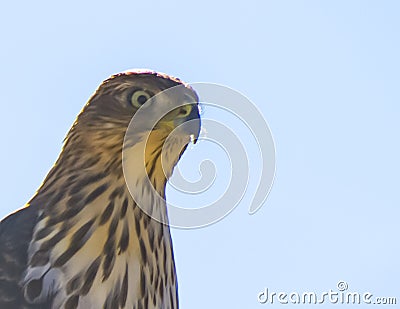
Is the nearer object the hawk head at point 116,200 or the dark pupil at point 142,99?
the hawk head at point 116,200

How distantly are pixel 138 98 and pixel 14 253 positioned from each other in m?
1.04

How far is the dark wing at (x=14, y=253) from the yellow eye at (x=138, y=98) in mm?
766

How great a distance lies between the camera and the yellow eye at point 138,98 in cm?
606

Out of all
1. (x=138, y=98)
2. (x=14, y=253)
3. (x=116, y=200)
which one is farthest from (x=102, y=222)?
(x=138, y=98)

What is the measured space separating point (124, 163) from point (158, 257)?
0.53 meters

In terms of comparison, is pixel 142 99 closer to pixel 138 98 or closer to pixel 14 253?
pixel 138 98

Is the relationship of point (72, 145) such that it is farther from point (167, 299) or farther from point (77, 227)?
point (167, 299)

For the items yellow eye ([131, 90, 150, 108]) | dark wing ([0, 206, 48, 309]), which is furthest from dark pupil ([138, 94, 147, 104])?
dark wing ([0, 206, 48, 309])

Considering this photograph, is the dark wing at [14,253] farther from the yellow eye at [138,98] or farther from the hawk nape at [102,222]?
the yellow eye at [138,98]

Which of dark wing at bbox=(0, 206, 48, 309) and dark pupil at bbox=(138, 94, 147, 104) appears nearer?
dark wing at bbox=(0, 206, 48, 309)

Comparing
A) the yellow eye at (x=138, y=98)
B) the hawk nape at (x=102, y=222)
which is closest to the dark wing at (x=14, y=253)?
the hawk nape at (x=102, y=222)

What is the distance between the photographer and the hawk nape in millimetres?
5832

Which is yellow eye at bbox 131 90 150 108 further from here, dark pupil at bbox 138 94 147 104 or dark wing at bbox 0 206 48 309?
dark wing at bbox 0 206 48 309

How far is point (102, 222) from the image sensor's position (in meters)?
6.04
